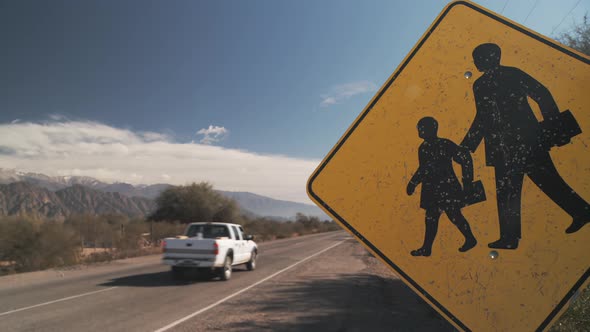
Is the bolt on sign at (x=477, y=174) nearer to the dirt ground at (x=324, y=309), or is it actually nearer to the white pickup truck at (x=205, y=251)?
the dirt ground at (x=324, y=309)

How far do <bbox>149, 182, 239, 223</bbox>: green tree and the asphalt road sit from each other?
27.4m

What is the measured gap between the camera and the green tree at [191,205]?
134 ft

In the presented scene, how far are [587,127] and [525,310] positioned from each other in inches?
33.1

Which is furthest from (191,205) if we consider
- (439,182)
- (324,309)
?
(439,182)

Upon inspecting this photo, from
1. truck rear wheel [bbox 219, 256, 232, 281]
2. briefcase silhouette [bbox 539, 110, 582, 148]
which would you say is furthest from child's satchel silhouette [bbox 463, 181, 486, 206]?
truck rear wheel [bbox 219, 256, 232, 281]

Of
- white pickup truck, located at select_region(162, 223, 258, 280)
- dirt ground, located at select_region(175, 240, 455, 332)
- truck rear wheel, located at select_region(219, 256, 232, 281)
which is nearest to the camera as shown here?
dirt ground, located at select_region(175, 240, 455, 332)

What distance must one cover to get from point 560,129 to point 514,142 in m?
0.19

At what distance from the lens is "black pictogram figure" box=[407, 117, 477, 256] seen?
5.97 ft

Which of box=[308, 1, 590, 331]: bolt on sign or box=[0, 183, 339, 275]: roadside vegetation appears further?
box=[0, 183, 339, 275]: roadside vegetation

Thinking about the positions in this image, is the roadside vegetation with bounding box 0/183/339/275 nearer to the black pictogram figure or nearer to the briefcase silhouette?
the black pictogram figure

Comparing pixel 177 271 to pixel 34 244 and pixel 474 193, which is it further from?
pixel 474 193

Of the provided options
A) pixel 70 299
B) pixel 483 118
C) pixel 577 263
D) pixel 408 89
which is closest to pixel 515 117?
pixel 483 118

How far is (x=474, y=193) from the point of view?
181cm

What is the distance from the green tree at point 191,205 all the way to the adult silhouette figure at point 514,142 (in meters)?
40.9
